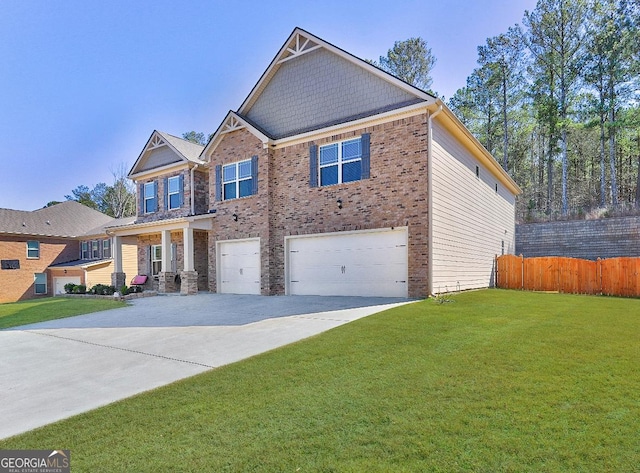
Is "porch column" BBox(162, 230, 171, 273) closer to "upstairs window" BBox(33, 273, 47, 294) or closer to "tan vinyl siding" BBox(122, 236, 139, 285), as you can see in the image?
"tan vinyl siding" BBox(122, 236, 139, 285)

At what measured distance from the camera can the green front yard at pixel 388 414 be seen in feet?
8.91

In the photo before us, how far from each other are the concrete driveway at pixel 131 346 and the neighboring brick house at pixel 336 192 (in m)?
1.83

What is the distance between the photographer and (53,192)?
53.8m

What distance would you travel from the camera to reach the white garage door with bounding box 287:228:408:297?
448 inches

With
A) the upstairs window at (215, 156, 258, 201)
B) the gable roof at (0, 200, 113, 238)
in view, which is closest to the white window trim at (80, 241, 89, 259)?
the gable roof at (0, 200, 113, 238)

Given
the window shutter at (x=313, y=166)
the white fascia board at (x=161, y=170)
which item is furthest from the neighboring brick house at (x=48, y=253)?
the window shutter at (x=313, y=166)

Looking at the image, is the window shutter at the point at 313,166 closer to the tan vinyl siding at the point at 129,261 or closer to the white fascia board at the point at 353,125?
the white fascia board at the point at 353,125

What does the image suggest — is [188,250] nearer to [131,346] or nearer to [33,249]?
[131,346]

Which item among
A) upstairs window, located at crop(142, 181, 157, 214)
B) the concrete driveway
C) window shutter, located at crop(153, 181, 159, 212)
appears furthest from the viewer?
upstairs window, located at crop(142, 181, 157, 214)

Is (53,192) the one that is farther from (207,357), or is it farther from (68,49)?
(207,357)

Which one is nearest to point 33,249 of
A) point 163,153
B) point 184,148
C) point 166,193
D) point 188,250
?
point 166,193

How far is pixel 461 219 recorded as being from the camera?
1341 cm

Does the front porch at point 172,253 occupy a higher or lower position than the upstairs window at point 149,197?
lower

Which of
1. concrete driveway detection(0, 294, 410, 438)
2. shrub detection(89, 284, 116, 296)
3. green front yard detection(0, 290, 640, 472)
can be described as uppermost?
green front yard detection(0, 290, 640, 472)
